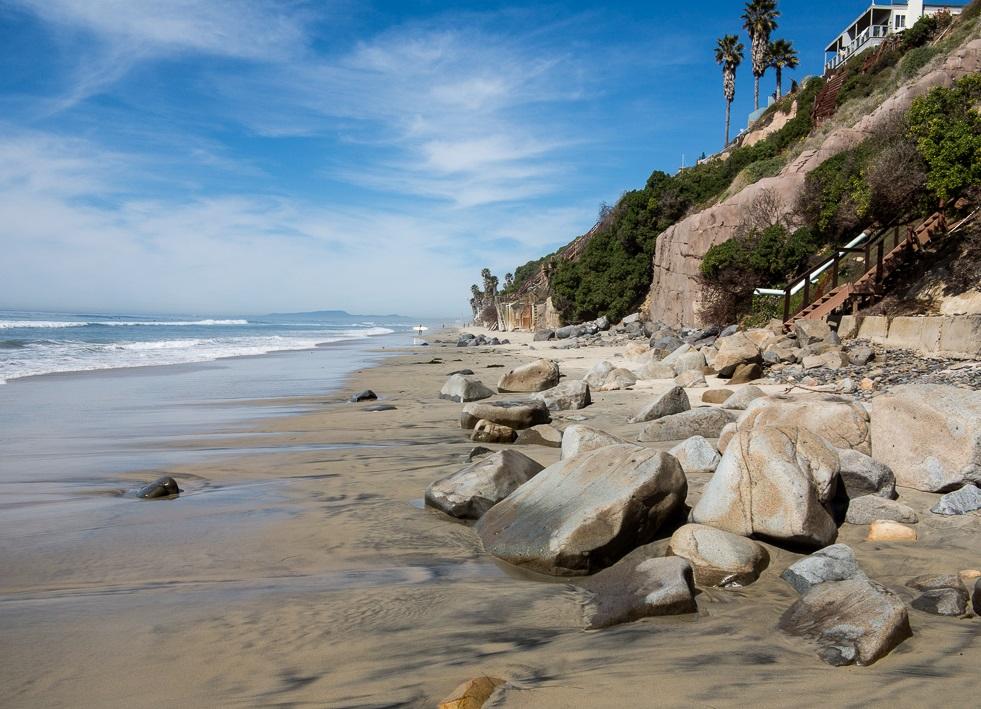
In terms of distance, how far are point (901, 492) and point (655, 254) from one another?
27.5 m

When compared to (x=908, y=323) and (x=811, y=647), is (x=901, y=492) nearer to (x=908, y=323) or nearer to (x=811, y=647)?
(x=811, y=647)

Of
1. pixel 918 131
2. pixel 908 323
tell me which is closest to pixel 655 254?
pixel 918 131

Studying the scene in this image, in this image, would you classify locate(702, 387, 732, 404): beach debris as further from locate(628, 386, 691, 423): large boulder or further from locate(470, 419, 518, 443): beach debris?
locate(470, 419, 518, 443): beach debris

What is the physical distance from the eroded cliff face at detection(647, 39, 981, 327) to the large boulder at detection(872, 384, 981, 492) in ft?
64.2

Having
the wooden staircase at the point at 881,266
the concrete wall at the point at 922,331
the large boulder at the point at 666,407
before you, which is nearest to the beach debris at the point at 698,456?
the large boulder at the point at 666,407

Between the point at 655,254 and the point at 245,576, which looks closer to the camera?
the point at 245,576

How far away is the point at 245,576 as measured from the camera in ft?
13.4

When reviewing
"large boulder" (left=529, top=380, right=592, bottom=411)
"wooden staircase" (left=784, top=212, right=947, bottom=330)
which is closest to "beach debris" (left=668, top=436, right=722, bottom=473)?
"large boulder" (left=529, top=380, right=592, bottom=411)

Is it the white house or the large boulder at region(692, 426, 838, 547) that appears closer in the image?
the large boulder at region(692, 426, 838, 547)

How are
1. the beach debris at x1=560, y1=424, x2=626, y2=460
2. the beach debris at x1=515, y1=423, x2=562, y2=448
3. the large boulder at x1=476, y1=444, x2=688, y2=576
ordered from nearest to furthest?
the large boulder at x1=476, y1=444, x2=688, y2=576 → the beach debris at x1=560, y1=424, x2=626, y2=460 → the beach debris at x1=515, y1=423, x2=562, y2=448

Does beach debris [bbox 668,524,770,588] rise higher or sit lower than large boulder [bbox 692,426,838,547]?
lower

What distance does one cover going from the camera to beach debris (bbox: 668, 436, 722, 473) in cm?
589

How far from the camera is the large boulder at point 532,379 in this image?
13.3 m

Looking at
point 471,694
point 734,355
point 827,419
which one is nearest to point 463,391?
point 734,355
